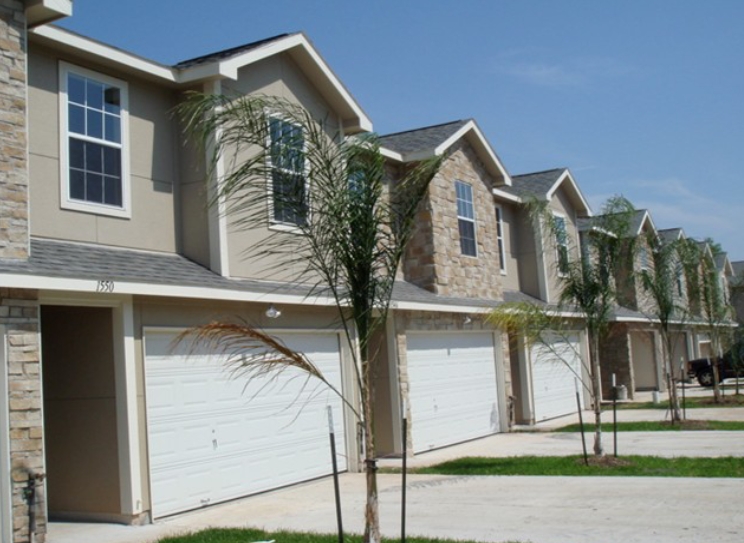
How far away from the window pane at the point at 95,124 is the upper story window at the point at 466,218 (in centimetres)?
1004

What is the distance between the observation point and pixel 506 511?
11000 mm

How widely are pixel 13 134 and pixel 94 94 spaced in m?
2.44

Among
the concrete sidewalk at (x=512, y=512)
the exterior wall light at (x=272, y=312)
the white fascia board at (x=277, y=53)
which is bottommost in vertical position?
the concrete sidewalk at (x=512, y=512)

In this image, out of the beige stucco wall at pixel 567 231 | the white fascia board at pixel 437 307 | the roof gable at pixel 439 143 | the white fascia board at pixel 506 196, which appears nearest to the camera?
the white fascia board at pixel 437 307

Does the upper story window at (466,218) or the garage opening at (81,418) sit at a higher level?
the upper story window at (466,218)

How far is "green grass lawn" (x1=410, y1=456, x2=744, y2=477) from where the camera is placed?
13.5 metres

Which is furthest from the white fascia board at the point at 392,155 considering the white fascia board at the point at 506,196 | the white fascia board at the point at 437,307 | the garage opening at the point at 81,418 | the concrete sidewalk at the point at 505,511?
the garage opening at the point at 81,418

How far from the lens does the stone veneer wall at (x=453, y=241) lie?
1948 cm

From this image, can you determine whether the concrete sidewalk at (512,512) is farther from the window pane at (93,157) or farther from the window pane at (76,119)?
the window pane at (76,119)

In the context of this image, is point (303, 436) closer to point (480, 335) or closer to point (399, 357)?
point (399, 357)

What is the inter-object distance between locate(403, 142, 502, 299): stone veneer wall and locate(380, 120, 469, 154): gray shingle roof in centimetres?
47

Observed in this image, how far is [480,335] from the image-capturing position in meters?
20.9

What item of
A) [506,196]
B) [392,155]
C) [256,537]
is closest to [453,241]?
[392,155]

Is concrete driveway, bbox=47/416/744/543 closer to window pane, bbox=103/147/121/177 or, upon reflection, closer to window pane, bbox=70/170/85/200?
window pane, bbox=70/170/85/200
